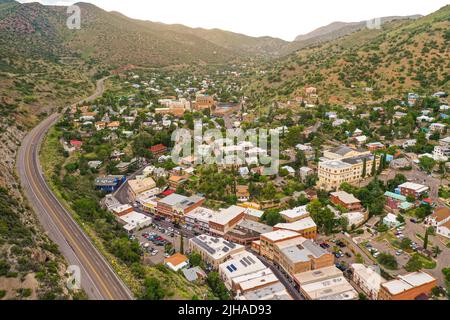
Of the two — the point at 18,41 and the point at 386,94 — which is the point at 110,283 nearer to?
the point at 386,94

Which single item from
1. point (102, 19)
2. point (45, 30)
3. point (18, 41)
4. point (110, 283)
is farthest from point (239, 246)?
point (102, 19)

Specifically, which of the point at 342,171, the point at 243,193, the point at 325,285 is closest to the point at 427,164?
the point at 342,171

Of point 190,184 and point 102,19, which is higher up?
point 102,19

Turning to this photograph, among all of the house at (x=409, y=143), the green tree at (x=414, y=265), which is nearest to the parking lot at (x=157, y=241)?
the green tree at (x=414, y=265)

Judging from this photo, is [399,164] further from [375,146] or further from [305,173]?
[305,173]

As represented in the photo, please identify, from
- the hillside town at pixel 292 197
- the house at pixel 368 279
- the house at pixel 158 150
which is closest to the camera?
the house at pixel 368 279

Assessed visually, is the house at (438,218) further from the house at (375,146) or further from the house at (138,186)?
the house at (138,186)
